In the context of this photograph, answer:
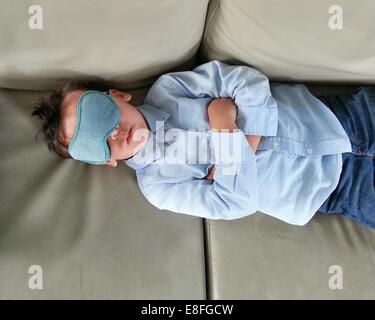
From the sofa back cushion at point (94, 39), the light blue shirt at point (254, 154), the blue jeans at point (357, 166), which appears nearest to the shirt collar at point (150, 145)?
the light blue shirt at point (254, 154)

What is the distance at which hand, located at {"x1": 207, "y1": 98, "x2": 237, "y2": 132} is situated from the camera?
2.73 ft

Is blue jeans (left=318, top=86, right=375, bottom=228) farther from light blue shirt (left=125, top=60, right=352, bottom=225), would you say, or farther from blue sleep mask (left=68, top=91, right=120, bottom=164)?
blue sleep mask (left=68, top=91, right=120, bottom=164)

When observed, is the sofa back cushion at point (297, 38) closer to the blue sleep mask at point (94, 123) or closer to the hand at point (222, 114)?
the hand at point (222, 114)

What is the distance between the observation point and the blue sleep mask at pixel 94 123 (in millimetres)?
758

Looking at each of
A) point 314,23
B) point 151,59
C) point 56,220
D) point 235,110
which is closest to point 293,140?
point 235,110

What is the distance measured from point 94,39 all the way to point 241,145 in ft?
1.20

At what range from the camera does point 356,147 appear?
889 mm

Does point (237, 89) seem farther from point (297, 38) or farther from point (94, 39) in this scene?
point (94, 39)

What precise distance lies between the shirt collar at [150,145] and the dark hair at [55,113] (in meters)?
0.14

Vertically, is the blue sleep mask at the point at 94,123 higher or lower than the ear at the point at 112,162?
higher

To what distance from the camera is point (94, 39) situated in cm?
78

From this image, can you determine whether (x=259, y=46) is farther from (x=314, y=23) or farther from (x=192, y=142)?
(x=192, y=142)

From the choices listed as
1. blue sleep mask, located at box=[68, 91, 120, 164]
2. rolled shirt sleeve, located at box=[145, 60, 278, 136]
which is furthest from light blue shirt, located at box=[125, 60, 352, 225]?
blue sleep mask, located at box=[68, 91, 120, 164]
